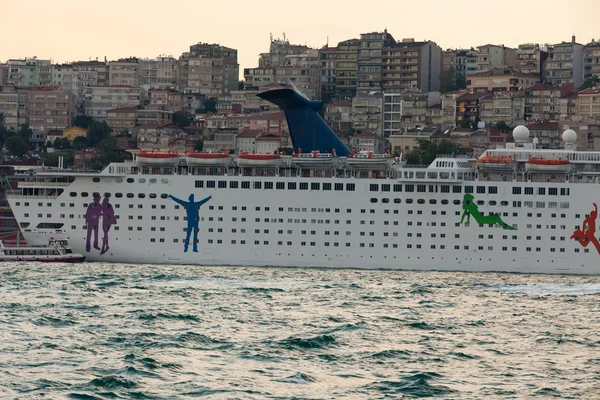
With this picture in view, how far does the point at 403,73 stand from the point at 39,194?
61.1 meters

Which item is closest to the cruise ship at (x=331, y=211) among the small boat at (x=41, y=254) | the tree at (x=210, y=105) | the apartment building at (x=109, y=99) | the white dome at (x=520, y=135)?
the small boat at (x=41, y=254)

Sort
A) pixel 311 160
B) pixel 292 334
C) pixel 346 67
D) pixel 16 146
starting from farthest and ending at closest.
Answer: pixel 346 67 < pixel 16 146 < pixel 311 160 < pixel 292 334

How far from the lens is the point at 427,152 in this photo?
79250mm

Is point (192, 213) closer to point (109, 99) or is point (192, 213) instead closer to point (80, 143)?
point (80, 143)

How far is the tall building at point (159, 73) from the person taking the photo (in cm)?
11981

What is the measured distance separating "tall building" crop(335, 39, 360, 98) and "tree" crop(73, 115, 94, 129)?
794 inches

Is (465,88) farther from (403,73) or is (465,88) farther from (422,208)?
(422,208)

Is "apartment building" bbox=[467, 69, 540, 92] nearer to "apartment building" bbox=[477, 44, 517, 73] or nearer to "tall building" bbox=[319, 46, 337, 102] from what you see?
"apartment building" bbox=[477, 44, 517, 73]

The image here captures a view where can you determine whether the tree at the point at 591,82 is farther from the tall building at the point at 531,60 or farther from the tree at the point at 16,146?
the tree at the point at 16,146

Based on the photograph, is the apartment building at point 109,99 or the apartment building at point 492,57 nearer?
the apartment building at point 492,57

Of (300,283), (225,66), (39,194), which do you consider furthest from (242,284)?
(225,66)

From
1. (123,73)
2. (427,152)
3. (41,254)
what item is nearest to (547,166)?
(41,254)

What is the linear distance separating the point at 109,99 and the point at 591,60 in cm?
3799

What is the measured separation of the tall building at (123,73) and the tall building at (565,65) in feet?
113
